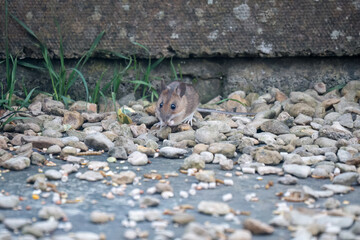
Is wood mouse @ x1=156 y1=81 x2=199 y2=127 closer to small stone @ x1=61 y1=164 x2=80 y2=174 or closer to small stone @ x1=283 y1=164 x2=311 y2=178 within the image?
small stone @ x1=61 y1=164 x2=80 y2=174

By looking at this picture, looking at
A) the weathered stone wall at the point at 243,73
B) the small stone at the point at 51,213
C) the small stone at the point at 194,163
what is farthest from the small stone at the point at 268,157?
the weathered stone wall at the point at 243,73

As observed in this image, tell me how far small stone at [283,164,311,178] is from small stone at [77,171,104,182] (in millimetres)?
1167

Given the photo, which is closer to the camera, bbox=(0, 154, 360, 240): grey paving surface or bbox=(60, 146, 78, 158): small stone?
bbox=(0, 154, 360, 240): grey paving surface

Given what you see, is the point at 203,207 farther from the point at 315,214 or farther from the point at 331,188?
the point at 331,188

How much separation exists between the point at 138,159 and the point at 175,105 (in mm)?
1118

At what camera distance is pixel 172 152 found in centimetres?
364

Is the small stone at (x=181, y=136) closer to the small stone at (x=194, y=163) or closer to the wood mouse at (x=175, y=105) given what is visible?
the wood mouse at (x=175, y=105)

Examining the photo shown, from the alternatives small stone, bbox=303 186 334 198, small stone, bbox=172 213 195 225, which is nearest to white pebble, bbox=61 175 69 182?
small stone, bbox=172 213 195 225

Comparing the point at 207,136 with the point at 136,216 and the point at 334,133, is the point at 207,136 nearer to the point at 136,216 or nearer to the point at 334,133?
the point at 334,133

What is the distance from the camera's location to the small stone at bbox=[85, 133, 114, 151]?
377 centimetres

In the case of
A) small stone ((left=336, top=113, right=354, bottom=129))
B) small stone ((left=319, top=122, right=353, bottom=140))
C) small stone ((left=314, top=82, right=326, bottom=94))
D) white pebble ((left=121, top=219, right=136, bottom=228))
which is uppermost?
small stone ((left=314, top=82, right=326, bottom=94))

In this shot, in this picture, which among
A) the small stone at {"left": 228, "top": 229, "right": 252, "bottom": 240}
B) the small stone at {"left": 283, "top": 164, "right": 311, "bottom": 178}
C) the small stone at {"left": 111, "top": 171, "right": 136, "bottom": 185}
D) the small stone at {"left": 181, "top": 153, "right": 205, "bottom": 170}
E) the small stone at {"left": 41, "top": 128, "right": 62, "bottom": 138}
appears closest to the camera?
the small stone at {"left": 228, "top": 229, "right": 252, "bottom": 240}

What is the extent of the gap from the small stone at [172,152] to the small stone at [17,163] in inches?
36.2

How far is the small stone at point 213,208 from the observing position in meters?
2.59
